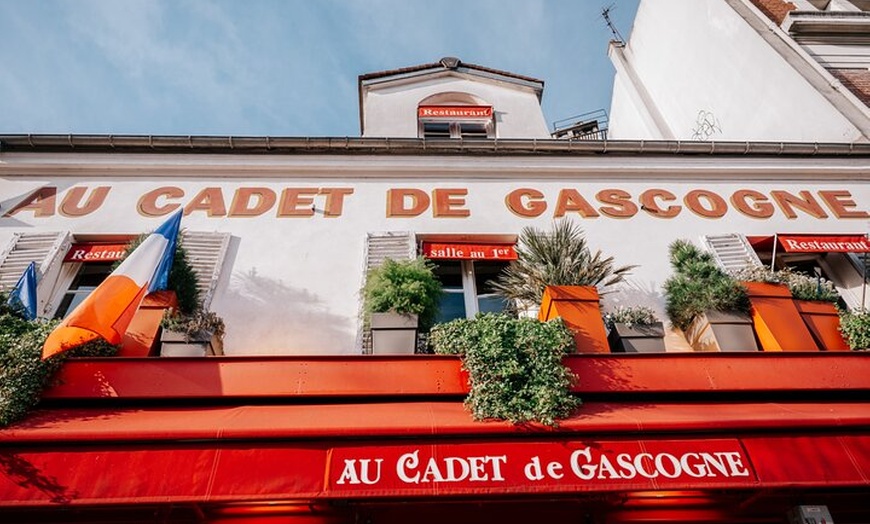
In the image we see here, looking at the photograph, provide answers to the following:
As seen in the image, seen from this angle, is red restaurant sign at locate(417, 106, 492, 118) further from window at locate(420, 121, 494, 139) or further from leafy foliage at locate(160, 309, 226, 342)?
leafy foliage at locate(160, 309, 226, 342)

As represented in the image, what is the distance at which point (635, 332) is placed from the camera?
5074mm

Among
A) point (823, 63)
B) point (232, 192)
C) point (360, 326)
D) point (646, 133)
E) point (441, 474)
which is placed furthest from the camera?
point (646, 133)

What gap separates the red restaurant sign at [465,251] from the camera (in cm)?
658

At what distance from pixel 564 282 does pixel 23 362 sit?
4723 millimetres

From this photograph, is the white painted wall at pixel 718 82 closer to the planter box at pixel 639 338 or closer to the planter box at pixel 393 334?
the planter box at pixel 639 338

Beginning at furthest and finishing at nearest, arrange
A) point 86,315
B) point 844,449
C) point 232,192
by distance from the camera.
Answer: point 232,192
point 86,315
point 844,449

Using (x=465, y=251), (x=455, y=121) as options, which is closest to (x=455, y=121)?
(x=455, y=121)

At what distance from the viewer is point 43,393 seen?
3.94 metres

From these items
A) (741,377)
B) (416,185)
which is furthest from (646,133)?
(741,377)

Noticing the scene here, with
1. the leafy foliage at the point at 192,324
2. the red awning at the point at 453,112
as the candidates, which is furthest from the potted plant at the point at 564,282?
the red awning at the point at 453,112

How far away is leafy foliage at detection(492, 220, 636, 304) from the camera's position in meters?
5.55

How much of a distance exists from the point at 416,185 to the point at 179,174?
10.9 feet

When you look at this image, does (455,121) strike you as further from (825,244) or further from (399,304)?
(825,244)

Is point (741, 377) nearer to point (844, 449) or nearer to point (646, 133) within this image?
point (844, 449)
